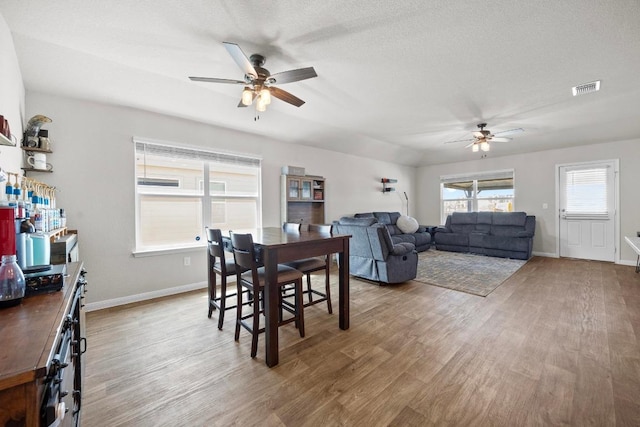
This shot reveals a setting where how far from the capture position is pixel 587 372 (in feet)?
6.13

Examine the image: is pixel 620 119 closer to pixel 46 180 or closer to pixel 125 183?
pixel 125 183

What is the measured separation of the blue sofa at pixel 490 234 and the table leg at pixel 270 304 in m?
5.71

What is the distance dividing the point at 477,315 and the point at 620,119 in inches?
174

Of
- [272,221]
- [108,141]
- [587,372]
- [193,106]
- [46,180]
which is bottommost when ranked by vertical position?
[587,372]

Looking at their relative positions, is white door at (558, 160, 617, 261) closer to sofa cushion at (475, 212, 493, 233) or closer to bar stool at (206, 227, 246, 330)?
sofa cushion at (475, 212, 493, 233)

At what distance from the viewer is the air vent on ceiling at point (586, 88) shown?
303cm

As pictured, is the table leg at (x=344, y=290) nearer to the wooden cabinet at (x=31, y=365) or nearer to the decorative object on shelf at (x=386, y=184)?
the wooden cabinet at (x=31, y=365)

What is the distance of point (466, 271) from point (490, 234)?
2079 millimetres

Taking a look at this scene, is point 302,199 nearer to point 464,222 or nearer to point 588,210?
point 464,222

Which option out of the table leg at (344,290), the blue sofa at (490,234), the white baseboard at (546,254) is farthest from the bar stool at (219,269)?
the white baseboard at (546,254)

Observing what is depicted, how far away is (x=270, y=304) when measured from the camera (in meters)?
1.96

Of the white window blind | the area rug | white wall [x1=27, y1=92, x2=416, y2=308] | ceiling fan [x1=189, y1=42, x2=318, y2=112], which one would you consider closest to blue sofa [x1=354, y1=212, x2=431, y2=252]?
the area rug

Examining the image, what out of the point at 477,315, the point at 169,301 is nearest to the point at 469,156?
the point at 477,315

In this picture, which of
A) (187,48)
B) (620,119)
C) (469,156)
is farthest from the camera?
(469,156)
